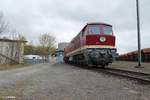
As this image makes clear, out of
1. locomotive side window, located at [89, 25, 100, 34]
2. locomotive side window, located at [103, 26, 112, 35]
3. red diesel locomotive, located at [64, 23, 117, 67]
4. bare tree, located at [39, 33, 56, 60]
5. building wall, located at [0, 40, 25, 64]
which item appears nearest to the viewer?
red diesel locomotive, located at [64, 23, 117, 67]

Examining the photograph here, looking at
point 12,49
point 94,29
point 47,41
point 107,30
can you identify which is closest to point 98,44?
point 94,29

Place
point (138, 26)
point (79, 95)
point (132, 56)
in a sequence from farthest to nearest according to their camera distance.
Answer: point (132, 56), point (138, 26), point (79, 95)

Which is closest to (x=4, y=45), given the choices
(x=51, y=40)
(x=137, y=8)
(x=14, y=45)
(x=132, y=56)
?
(x=14, y=45)

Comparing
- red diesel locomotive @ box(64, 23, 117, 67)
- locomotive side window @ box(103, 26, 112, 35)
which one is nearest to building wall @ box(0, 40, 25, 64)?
red diesel locomotive @ box(64, 23, 117, 67)

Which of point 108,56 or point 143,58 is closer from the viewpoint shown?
point 108,56

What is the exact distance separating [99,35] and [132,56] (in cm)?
2467

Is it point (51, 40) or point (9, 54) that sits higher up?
point (51, 40)

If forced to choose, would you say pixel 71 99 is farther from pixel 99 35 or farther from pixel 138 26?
pixel 138 26

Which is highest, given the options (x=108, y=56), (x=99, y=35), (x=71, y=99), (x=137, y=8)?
(x=137, y=8)

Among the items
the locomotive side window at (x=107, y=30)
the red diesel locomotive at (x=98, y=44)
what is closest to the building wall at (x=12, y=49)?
the red diesel locomotive at (x=98, y=44)

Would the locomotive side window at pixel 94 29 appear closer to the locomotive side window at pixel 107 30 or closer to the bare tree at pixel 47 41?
the locomotive side window at pixel 107 30

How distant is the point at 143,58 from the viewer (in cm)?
3931

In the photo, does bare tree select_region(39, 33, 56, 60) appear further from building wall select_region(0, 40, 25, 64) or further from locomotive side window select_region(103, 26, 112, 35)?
locomotive side window select_region(103, 26, 112, 35)

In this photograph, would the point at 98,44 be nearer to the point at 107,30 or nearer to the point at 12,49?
the point at 107,30
